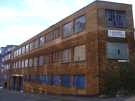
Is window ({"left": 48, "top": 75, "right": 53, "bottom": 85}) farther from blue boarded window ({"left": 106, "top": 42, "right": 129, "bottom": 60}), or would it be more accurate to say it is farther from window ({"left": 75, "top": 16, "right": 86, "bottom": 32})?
blue boarded window ({"left": 106, "top": 42, "right": 129, "bottom": 60})

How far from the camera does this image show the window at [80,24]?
121 ft

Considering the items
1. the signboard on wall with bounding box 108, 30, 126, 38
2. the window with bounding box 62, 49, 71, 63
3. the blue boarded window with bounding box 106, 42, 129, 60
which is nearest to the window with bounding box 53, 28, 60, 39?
the window with bounding box 62, 49, 71, 63

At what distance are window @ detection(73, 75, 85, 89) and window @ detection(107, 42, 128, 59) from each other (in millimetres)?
4770

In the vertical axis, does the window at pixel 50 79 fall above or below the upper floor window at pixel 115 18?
below

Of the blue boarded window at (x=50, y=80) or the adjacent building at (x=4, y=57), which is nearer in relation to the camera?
the blue boarded window at (x=50, y=80)

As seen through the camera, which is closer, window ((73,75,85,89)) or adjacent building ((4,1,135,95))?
adjacent building ((4,1,135,95))

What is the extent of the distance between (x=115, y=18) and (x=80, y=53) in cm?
654

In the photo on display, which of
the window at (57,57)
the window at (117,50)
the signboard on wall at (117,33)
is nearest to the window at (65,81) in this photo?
the window at (57,57)

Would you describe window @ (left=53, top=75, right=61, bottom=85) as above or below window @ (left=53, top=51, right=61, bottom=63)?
below

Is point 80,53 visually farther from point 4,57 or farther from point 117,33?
point 4,57

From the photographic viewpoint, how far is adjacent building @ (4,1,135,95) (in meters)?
33.8

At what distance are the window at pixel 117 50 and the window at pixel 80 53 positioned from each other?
11.8 ft

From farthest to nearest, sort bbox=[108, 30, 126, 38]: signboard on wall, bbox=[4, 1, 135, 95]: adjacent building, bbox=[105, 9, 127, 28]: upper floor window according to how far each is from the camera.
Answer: bbox=[105, 9, 127, 28]: upper floor window, bbox=[108, 30, 126, 38]: signboard on wall, bbox=[4, 1, 135, 95]: adjacent building

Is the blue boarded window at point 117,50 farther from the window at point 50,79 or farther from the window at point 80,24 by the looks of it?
the window at point 50,79
